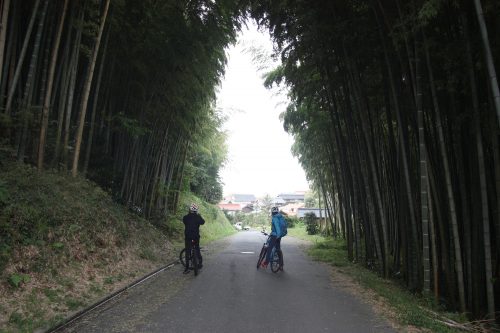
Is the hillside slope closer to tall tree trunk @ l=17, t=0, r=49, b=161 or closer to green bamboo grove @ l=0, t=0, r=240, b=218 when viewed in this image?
tall tree trunk @ l=17, t=0, r=49, b=161

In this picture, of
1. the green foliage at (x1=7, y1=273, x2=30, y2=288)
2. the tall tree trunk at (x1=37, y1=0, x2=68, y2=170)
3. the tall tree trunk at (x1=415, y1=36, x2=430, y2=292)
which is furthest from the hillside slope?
the tall tree trunk at (x1=415, y1=36, x2=430, y2=292)

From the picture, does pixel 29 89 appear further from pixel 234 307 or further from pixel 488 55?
pixel 488 55

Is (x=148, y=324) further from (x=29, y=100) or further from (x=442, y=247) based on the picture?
(x=29, y=100)

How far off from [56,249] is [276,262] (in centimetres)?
395

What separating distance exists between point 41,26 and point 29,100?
1.27 m

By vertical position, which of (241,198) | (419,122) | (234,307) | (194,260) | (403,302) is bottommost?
(234,307)

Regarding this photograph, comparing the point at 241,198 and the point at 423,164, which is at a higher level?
the point at 241,198

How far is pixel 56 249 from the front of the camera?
5727 mm

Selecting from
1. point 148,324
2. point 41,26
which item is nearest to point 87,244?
point 148,324

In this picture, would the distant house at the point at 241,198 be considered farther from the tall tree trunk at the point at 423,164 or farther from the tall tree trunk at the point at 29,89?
the tall tree trunk at the point at 423,164

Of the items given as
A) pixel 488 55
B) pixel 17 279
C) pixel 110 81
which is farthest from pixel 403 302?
pixel 110 81

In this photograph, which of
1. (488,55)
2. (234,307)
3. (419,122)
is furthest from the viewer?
(419,122)

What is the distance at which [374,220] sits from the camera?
759 centimetres

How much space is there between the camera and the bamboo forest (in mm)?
5289
